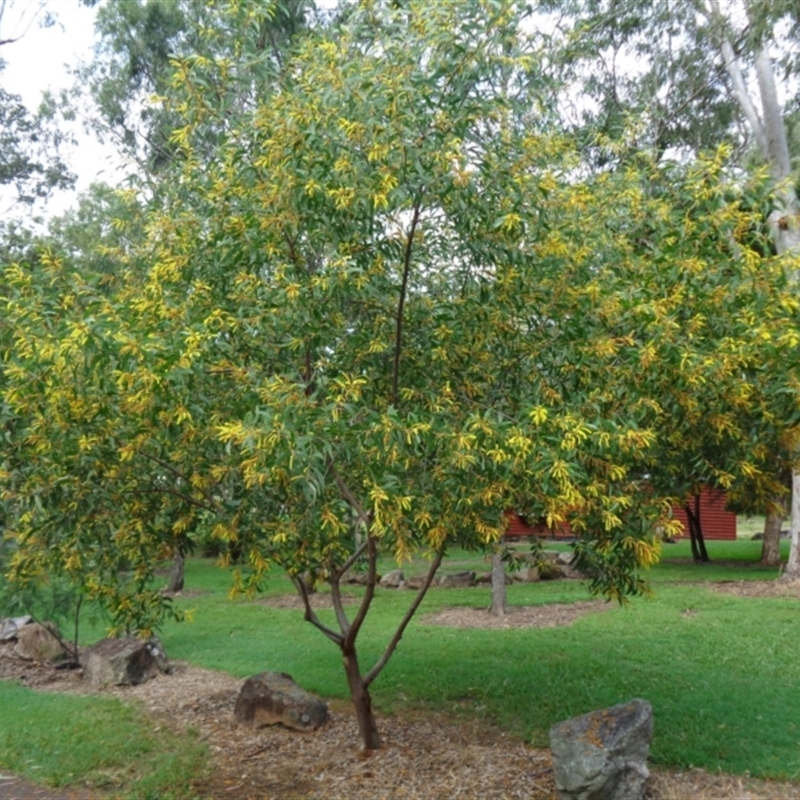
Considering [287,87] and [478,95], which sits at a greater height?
[287,87]

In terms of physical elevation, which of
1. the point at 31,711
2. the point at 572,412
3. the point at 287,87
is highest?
the point at 287,87

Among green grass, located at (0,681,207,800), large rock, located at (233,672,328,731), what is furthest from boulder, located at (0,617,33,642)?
large rock, located at (233,672,328,731)

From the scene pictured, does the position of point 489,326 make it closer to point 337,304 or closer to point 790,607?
point 337,304

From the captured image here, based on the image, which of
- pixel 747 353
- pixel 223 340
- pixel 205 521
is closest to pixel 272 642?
pixel 205 521

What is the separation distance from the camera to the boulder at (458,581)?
59.4ft

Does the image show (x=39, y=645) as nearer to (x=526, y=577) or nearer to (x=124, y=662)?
(x=124, y=662)

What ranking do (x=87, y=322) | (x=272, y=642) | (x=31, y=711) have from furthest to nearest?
(x=272, y=642), (x=31, y=711), (x=87, y=322)

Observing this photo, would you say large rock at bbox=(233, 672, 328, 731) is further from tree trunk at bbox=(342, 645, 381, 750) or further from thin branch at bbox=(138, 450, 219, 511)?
thin branch at bbox=(138, 450, 219, 511)

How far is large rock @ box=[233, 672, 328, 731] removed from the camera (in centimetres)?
842

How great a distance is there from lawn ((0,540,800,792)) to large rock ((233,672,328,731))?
90 cm

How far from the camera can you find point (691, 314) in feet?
20.3

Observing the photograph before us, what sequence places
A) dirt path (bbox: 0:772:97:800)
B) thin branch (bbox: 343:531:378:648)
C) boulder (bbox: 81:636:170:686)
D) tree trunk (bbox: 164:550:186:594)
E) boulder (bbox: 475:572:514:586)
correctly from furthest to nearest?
tree trunk (bbox: 164:550:186:594) < boulder (bbox: 475:572:514:586) < boulder (bbox: 81:636:170:686) < dirt path (bbox: 0:772:97:800) < thin branch (bbox: 343:531:378:648)

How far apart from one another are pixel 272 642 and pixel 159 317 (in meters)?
7.88

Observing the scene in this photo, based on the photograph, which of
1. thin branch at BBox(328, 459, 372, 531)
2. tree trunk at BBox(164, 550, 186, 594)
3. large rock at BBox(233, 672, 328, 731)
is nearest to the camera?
thin branch at BBox(328, 459, 372, 531)
